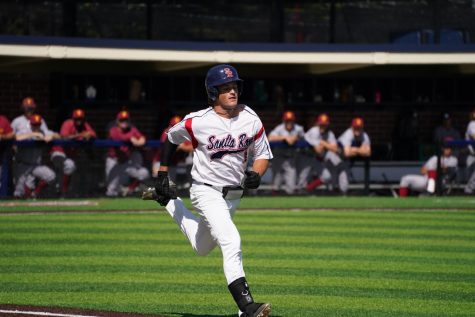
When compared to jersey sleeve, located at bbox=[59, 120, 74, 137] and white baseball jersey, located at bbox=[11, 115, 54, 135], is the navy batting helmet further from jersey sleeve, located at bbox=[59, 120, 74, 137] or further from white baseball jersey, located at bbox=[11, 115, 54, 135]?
jersey sleeve, located at bbox=[59, 120, 74, 137]

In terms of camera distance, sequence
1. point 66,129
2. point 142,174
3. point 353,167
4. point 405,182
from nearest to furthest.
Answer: point 142,174, point 66,129, point 353,167, point 405,182

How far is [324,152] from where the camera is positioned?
20.4 meters

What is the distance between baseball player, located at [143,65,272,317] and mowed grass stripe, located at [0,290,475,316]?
99 centimetres

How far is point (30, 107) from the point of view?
754 inches

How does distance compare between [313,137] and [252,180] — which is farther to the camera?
[313,137]

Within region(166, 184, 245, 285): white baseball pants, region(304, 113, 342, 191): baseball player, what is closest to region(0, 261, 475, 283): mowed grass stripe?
region(166, 184, 245, 285): white baseball pants

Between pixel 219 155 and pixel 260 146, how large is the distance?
0.38 meters

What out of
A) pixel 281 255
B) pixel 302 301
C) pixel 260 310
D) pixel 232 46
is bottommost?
pixel 281 255

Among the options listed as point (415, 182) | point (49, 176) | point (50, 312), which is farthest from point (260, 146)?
point (415, 182)

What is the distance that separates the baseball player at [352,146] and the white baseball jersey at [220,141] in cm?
1214

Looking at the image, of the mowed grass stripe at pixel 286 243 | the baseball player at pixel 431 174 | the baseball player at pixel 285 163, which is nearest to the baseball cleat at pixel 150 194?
the mowed grass stripe at pixel 286 243

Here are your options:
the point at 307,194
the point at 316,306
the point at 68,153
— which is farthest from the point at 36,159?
the point at 316,306

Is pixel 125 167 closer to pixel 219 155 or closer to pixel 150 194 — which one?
pixel 150 194

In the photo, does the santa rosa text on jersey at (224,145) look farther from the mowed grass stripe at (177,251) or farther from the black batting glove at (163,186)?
the mowed grass stripe at (177,251)
